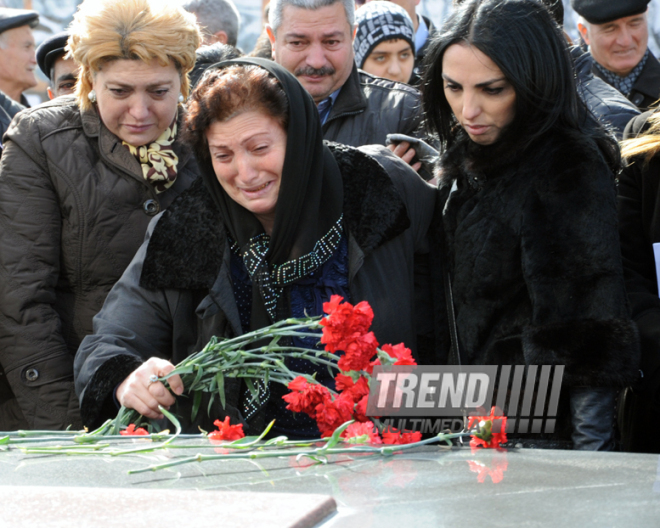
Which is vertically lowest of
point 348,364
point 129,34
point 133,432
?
point 133,432

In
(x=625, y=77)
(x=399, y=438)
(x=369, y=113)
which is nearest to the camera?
(x=399, y=438)

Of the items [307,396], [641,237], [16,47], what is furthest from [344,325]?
[16,47]

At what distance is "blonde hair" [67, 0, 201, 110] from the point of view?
2912 millimetres

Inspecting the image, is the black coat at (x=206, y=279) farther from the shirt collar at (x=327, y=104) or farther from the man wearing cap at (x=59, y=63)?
the man wearing cap at (x=59, y=63)

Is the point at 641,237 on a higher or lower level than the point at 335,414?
higher

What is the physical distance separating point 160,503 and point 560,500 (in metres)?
0.53

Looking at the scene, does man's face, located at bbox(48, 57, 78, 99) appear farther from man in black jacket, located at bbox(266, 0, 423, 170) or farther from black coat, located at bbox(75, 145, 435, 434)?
black coat, located at bbox(75, 145, 435, 434)

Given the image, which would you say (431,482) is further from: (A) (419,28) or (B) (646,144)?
(A) (419,28)

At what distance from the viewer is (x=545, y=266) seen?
2.13 meters

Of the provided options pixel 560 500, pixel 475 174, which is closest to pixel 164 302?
pixel 475 174

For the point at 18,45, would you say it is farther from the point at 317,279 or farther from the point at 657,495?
the point at 657,495

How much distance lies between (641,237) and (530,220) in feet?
1.73

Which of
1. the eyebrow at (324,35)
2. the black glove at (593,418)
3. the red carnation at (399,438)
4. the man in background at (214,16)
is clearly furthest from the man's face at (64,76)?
the red carnation at (399,438)

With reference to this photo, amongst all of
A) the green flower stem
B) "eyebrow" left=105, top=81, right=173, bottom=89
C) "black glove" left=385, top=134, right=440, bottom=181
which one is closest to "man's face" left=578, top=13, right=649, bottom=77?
"black glove" left=385, top=134, right=440, bottom=181
